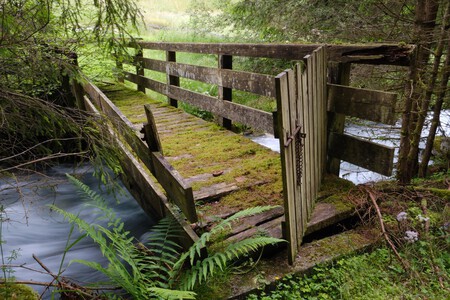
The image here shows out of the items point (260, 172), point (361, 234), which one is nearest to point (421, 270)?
point (361, 234)

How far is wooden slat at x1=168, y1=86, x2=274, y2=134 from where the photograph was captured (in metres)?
4.83

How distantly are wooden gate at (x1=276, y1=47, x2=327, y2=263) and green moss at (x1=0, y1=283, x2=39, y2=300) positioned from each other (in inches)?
80.5

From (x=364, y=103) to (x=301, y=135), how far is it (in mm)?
991

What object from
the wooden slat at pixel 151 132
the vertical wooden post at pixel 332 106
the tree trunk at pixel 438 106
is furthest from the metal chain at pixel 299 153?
the tree trunk at pixel 438 106

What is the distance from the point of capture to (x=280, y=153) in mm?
2684

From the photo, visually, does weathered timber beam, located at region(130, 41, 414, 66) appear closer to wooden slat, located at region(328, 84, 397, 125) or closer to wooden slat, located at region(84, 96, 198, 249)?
wooden slat, located at region(328, 84, 397, 125)

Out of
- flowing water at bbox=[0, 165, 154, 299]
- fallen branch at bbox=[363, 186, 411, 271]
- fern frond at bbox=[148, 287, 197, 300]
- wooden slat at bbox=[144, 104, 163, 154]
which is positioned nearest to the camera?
fern frond at bbox=[148, 287, 197, 300]

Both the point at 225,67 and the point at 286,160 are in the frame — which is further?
the point at 225,67

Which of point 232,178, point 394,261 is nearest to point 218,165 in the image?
point 232,178

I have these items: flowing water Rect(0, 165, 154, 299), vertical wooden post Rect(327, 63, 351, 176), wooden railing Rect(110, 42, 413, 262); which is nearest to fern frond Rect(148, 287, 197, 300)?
wooden railing Rect(110, 42, 413, 262)

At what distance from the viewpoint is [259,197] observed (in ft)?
12.2

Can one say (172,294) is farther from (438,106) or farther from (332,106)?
(438,106)

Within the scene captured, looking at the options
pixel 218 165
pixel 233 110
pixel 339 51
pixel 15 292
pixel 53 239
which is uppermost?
pixel 339 51

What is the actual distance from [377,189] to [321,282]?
55.2 inches
